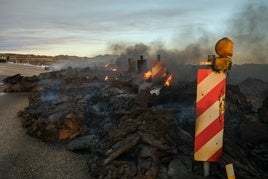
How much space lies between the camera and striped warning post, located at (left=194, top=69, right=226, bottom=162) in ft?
14.8

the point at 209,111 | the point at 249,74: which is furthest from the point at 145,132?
the point at 249,74

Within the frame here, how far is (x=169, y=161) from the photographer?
5184 millimetres

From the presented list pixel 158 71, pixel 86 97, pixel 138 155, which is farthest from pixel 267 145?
pixel 158 71

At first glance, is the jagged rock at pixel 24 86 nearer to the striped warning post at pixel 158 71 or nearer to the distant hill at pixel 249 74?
the striped warning post at pixel 158 71

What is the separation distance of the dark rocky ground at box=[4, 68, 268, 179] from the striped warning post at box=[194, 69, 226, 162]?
0.41m

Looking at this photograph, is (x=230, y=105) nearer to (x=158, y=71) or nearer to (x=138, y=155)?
(x=138, y=155)

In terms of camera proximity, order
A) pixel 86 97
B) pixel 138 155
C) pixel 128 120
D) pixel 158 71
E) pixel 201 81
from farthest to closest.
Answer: pixel 158 71 < pixel 86 97 < pixel 128 120 < pixel 138 155 < pixel 201 81

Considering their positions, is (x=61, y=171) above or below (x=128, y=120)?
below

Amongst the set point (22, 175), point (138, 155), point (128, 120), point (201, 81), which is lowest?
point (22, 175)

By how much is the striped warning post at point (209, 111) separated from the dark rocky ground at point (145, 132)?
0.41 metres

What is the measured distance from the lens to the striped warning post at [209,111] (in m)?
4.52

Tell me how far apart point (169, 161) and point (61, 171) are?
6.00 feet

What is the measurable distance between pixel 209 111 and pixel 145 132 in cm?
137

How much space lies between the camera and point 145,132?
5.52m
